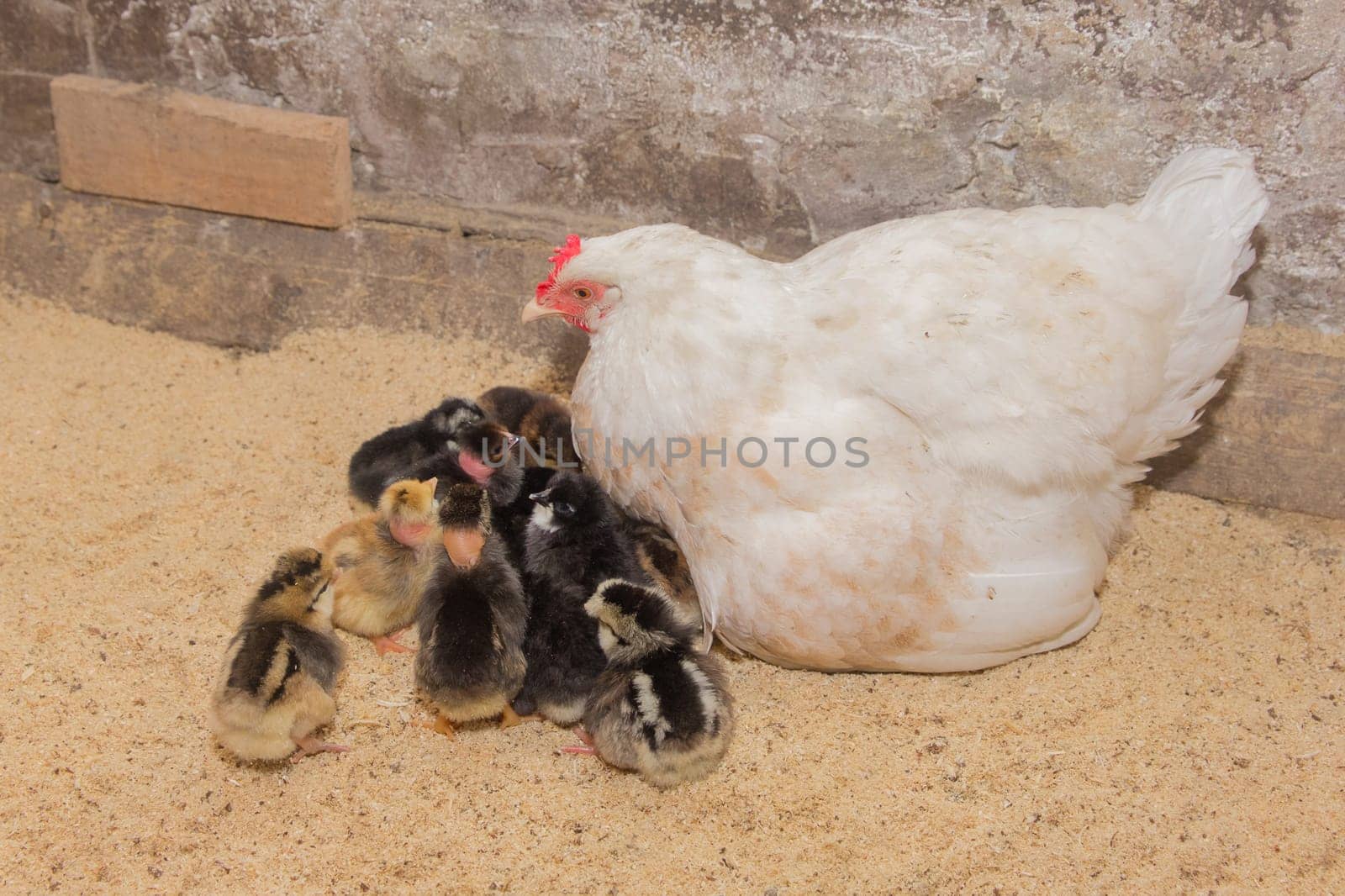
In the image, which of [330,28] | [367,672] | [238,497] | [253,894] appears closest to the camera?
[253,894]

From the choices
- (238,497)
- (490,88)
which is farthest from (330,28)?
(238,497)

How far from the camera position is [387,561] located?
2.94 meters

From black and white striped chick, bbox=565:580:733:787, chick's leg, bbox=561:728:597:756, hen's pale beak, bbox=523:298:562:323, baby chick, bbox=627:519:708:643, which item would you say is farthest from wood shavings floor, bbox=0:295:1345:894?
hen's pale beak, bbox=523:298:562:323

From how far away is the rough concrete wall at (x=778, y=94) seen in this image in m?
3.15

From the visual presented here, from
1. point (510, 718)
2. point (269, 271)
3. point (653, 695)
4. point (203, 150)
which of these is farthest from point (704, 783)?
point (203, 150)

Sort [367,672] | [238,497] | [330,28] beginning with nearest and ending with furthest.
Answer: [367,672] < [238,497] < [330,28]

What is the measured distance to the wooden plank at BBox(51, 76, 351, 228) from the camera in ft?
12.7

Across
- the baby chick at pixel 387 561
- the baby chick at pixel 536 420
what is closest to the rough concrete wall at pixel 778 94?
the baby chick at pixel 536 420

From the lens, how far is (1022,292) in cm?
274

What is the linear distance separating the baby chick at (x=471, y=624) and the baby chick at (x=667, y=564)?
0.40 m

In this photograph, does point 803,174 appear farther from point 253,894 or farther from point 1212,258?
point 253,894

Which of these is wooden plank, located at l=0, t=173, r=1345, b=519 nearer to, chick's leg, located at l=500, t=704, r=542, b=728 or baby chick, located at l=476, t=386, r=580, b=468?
baby chick, located at l=476, t=386, r=580, b=468

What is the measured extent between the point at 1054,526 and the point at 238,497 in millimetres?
2581

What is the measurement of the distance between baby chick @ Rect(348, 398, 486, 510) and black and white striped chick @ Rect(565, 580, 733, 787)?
86 cm
